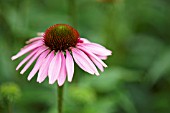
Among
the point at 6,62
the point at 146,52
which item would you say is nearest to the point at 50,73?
the point at 6,62

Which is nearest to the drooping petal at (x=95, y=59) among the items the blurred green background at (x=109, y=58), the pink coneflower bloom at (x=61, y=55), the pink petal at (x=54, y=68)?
the pink coneflower bloom at (x=61, y=55)

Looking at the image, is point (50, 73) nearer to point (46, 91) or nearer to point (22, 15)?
point (46, 91)

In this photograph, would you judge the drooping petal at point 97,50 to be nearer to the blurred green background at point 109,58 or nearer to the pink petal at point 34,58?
the pink petal at point 34,58

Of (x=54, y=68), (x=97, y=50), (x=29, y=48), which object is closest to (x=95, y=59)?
(x=97, y=50)

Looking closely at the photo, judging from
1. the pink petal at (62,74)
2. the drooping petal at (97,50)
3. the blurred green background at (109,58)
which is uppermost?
the drooping petal at (97,50)

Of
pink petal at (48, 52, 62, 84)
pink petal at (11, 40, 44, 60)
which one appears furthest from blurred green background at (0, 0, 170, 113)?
pink petal at (48, 52, 62, 84)

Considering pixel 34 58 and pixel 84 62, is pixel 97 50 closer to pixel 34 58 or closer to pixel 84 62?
pixel 84 62
